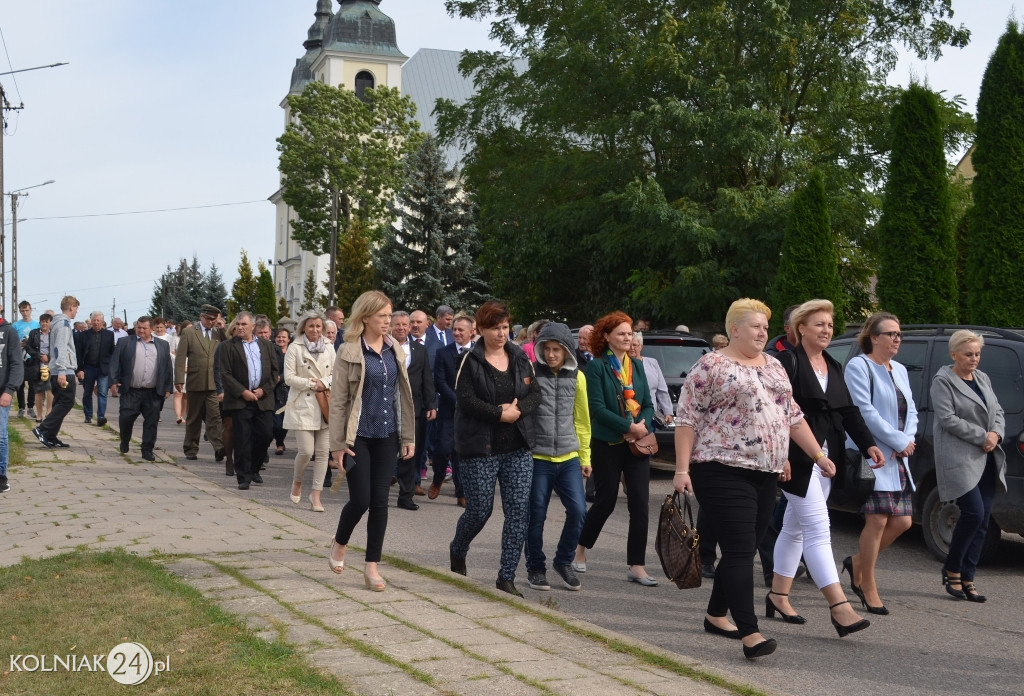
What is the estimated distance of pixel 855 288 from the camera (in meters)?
27.3

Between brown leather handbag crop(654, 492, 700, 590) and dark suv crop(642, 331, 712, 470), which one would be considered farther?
dark suv crop(642, 331, 712, 470)

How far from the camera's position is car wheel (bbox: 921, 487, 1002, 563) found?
8.94 meters

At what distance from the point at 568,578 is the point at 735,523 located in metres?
2.22

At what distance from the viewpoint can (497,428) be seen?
278 inches

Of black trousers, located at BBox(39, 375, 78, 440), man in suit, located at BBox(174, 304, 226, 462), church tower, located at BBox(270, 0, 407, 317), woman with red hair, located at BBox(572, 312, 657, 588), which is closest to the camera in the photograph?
woman with red hair, located at BBox(572, 312, 657, 588)

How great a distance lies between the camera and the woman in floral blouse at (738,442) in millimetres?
5734

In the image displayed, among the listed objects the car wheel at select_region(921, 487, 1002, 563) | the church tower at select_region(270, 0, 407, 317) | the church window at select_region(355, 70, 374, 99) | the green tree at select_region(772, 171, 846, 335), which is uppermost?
the church tower at select_region(270, 0, 407, 317)

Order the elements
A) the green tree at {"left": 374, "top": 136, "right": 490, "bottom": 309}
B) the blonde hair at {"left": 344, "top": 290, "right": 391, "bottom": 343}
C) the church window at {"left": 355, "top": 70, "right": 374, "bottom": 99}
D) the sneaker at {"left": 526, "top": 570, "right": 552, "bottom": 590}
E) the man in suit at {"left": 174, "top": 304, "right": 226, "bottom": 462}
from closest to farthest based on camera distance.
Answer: the blonde hair at {"left": 344, "top": 290, "right": 391, "bottom": 343}
the sneaker at {"left": 526, "top": 570, "right": 552, "bottom": 590}
the man in suit at {"left": 174, "top": 304, "right": 226, "bottom": 462}
the green tree at {"left": 374, "top": 136, "right": 490, "bottom": 309}
the church window at {"left": 355, "top": 70, "right": 374, "bottom": 99}

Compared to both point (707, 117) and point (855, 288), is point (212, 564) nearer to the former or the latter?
point (707, 117)

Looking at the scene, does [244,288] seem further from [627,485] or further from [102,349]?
[627,485]

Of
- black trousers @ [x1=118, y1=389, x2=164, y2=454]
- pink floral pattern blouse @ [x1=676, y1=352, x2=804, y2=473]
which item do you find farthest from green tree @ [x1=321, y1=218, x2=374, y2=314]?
pink floral pattern blouse @ [x1=676, y1=352, x2=804, y2=473]

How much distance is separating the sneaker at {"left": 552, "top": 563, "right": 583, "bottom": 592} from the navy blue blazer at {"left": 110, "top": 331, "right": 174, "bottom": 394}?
28.1ft

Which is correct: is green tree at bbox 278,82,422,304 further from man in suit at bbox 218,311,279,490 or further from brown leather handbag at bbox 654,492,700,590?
brown leather handbag at bbox 654,492,700,590

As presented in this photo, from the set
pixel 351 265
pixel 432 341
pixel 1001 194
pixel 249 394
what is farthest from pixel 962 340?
pixel 351 265
